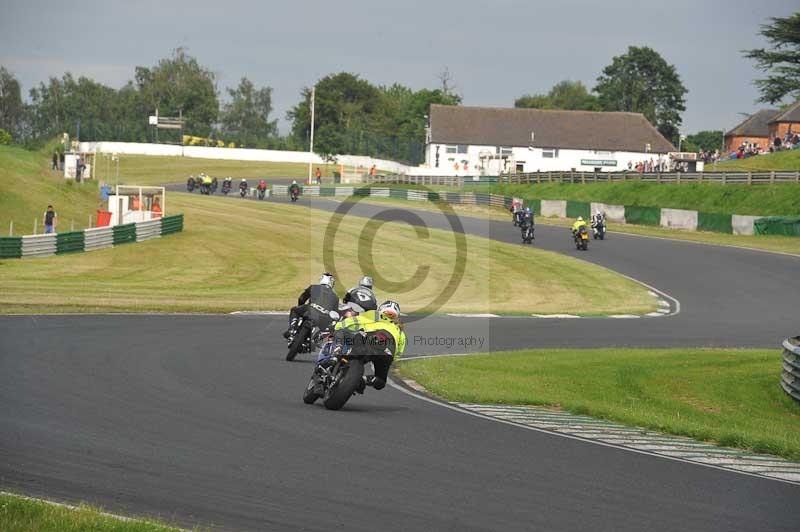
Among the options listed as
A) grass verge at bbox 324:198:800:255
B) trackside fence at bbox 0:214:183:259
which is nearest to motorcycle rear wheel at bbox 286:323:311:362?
trackside fence at bbox 0:214:183:259

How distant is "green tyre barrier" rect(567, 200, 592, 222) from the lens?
210 feet

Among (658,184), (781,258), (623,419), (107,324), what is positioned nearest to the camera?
(623,419)

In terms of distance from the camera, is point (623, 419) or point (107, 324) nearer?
point (623, 419)

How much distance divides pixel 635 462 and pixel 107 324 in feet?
47.4

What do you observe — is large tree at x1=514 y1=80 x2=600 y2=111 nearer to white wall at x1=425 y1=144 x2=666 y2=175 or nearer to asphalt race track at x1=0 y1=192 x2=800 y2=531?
white wall at x1=425 y1=144 x2=666 y2=175

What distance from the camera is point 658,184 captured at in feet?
223

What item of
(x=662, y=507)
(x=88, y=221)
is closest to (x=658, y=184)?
(x=88, y=221)

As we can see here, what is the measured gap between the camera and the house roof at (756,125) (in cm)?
11919

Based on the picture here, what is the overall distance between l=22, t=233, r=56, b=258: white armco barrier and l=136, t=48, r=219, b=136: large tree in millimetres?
110183

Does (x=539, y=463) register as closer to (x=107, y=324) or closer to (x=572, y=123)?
(x=107, y=324)

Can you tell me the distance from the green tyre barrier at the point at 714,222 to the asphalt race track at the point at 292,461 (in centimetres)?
4150

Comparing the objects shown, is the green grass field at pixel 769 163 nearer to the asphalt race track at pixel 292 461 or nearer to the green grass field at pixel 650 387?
the green grass field at pixel 650 387

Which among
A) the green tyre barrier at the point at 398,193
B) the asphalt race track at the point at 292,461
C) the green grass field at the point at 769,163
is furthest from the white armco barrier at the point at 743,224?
the asphalt race track at the point at 292,461

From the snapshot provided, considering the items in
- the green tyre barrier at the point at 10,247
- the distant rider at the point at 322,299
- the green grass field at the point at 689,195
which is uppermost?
the green grass field at the point at 689,195
